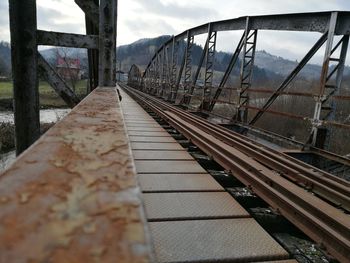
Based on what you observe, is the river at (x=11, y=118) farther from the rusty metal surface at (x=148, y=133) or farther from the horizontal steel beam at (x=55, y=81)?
the horizontal steel beam at (x=55, y=81)

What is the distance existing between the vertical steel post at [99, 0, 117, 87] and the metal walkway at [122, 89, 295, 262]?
5.28 feet

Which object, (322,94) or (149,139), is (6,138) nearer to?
(149,139)

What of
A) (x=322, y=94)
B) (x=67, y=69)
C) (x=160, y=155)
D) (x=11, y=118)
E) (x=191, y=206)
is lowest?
(x=11, y=118)

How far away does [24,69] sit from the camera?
13.4 ft

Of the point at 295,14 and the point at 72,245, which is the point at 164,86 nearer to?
the point at 295,14

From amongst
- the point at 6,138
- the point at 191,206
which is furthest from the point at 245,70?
the point at 6,138

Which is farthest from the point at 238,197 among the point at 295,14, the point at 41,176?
the point at 295,14

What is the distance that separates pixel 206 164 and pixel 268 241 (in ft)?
8.14

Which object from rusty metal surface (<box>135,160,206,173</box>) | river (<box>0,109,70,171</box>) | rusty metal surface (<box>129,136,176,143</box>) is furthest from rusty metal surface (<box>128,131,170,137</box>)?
river (<box>0,109,70,171</box>)

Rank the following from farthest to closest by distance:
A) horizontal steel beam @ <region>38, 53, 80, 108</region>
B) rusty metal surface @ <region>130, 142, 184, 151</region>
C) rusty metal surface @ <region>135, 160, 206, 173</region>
Answer: rusty metal surface @ <region>130, 142, 184, 151</region>
horizontal steel beam @ <region>38, 53, 80, 108</region>
rusty metal surface @ <region>135, 160, 206, 173</region>

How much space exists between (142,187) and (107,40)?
237 centimetres

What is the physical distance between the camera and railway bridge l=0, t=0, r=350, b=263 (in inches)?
20.1

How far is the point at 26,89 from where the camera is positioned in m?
4.14

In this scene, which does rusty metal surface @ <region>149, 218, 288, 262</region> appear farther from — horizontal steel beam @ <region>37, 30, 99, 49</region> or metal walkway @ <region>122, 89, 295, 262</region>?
horizontal steel beam @ <region>37, 30, 99, 49</region>
